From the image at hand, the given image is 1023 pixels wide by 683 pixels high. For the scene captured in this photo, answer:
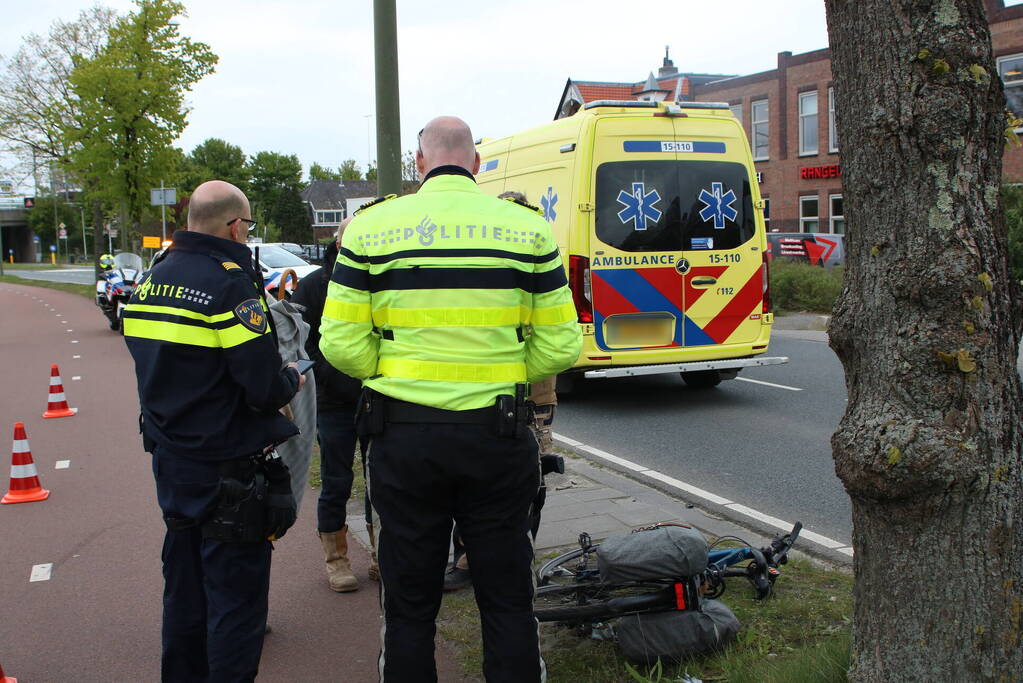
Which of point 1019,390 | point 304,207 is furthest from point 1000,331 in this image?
point 304,207

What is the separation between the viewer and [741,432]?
8414 mm

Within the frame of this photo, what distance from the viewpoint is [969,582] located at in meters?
2.64

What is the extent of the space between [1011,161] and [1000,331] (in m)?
30.6

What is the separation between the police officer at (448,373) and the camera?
2824 mm

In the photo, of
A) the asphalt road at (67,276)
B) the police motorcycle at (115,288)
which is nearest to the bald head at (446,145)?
the police motorcycle at (115,288)

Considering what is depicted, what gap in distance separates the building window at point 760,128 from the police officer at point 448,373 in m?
36.7

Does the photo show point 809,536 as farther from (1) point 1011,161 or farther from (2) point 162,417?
(1) point 1011,161

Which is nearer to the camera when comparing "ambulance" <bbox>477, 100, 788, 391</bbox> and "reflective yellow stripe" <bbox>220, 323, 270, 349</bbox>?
"reflective yellow stripe" <bbox>220, 323, 270, 349</bbox>

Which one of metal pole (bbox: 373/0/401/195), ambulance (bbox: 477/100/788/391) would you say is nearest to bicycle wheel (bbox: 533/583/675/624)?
metal pole (bbox: 373/0/401/195)

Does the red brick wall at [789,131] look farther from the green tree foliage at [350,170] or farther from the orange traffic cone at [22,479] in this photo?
the green tree foliage at [350,170]

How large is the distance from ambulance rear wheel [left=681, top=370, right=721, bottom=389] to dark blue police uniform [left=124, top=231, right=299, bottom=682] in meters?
7.92

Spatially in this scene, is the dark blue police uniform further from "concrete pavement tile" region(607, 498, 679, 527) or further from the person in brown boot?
"concrete pavement tile" region(607, 498, 679, 527)

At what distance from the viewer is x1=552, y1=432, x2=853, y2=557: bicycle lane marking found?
522cm

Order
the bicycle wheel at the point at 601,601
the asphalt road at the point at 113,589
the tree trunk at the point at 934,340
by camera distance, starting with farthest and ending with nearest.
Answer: the asphalt road at the point at 113,589
the bicycle wheel at the point at 601,601
the tree trunk at the point at 934,340
